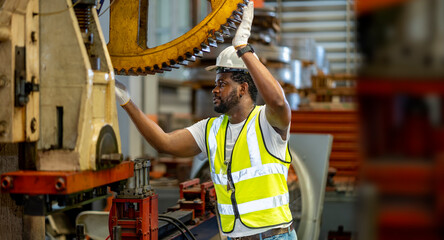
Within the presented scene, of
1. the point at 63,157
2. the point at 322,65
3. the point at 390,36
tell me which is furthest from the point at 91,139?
the point at 322,65

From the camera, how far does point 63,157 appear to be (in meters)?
1.91

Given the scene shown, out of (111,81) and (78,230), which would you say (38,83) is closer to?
(111,81)

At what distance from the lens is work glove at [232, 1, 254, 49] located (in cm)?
257

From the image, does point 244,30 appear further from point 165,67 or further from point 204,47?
point 165,67

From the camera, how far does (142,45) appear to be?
9.60 feet

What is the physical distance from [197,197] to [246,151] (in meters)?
1.01

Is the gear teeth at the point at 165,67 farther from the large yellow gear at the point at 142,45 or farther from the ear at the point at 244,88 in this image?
the ear at the point at 244,88

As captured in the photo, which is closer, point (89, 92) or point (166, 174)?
point (89, 92)

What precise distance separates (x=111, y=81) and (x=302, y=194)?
2.97m

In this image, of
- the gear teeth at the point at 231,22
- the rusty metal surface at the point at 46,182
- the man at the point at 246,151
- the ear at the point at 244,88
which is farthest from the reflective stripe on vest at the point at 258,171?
the rusty metal surface at the point at 46,182

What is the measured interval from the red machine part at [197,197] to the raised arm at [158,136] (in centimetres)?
50

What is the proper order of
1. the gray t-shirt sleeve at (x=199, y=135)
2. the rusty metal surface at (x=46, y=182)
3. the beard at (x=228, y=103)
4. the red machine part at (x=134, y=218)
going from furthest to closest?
the gray t-shirt sleeve at (x=199, y=135) → the beard at (x=228, y=103) → the red machine part at (x=134, y=218) → the rusty metal surface at (x=46, y=182)

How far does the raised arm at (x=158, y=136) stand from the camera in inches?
117

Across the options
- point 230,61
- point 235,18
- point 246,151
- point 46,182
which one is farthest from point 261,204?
point 46,182
